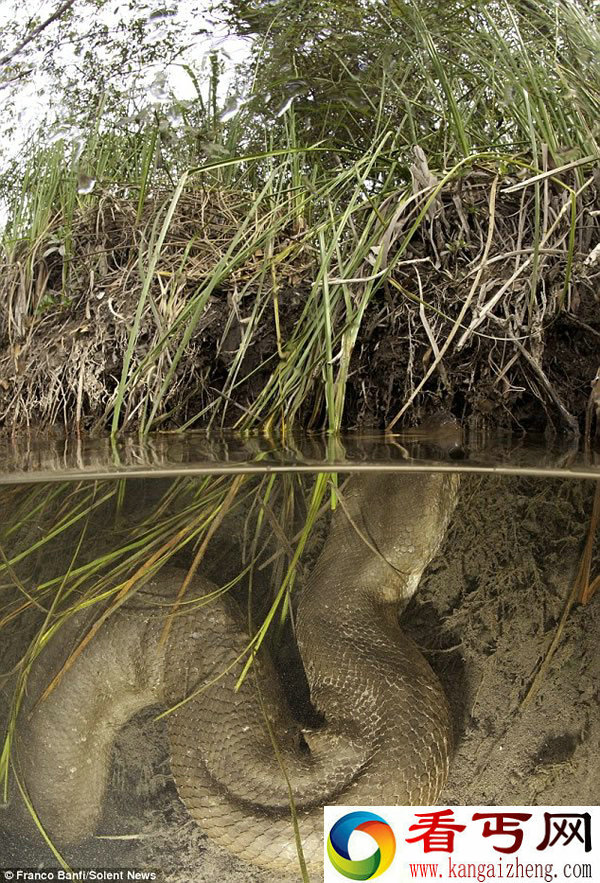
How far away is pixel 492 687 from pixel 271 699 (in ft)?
1.17

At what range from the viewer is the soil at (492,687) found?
1.14 meters

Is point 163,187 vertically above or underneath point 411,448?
above

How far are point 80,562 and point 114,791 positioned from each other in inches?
14.6

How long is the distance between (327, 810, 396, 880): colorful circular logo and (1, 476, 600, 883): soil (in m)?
0.10

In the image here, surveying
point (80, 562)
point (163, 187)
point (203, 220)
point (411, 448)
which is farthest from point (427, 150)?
point (80, 562)

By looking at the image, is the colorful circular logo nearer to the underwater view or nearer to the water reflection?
the underwater view

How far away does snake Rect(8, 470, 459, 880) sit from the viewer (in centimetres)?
115

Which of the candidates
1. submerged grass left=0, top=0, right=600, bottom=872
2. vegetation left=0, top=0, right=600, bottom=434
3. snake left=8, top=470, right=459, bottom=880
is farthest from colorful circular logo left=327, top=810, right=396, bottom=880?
vegetation left=0, top=0, right=600, bottom=434

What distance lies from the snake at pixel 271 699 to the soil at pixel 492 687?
0.08 feet

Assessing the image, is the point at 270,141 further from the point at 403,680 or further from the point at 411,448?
the point at 403,680

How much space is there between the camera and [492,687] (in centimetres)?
121

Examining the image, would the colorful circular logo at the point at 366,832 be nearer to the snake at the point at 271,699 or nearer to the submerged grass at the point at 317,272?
the snake at the point at 271,699

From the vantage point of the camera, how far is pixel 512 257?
176 centimetres

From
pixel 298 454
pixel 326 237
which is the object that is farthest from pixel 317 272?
pixel 298 454
